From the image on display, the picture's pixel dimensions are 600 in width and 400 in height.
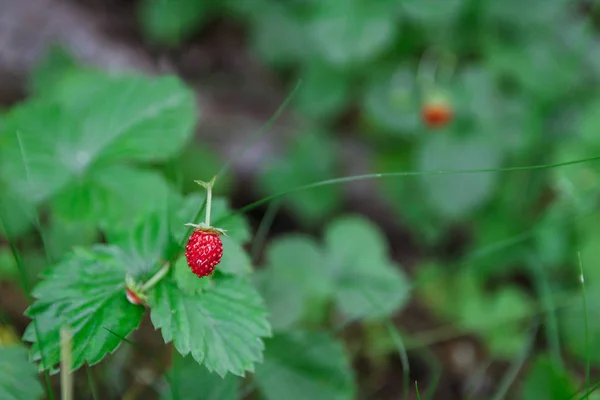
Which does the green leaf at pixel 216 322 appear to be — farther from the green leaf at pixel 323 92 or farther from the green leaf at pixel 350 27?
the green leaf at pixel 323 92

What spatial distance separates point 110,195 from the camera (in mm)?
1360

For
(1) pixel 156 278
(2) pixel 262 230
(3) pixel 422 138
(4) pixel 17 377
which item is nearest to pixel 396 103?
(3) pixel 422 138

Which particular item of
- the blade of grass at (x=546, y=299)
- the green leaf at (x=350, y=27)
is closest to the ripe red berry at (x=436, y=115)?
the green leaf at (x=350, y=27)

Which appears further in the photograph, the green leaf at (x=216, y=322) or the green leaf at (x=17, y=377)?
the green leaf at (x=17, y=377)

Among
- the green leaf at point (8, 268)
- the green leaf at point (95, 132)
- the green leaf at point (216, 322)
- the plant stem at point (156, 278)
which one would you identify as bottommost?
the green leaf at point (8, 268)

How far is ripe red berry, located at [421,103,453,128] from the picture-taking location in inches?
80.8

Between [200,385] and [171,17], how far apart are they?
1892mm

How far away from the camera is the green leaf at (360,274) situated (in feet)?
5.28

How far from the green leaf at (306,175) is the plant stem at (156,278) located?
1.33 metres

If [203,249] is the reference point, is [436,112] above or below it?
below

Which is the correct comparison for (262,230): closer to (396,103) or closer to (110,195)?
(110,195)

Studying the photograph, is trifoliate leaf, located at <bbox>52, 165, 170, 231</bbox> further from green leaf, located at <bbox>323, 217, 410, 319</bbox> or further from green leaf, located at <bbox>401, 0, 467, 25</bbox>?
green leaf, located at <bbox>401, 0, 467, 25</bbox>

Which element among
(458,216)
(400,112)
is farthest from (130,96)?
(458,216)

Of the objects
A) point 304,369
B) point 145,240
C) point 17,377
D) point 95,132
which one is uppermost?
point 95,132
